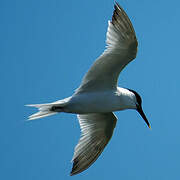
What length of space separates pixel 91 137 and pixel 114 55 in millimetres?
2053

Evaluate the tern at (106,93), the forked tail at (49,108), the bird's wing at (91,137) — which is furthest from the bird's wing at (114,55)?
the bird's wing at (91,137)

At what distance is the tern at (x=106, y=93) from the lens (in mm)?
6703

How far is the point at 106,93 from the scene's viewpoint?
23.6ft

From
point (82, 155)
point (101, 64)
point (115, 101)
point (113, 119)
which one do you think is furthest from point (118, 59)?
point (82, 155)

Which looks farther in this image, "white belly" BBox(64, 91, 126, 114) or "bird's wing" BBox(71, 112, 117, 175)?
"bird's wing" BBox(71, 112, 117, 175)

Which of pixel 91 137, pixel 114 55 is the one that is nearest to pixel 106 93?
pixel 114 55

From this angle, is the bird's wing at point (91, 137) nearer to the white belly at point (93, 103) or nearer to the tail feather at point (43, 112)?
the white belly at point (93, 103)

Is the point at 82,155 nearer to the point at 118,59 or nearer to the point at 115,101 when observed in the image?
the point at 115,101

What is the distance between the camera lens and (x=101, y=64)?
696 centimetres

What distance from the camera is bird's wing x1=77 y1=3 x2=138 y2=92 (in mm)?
6629

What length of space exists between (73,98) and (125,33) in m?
1.38

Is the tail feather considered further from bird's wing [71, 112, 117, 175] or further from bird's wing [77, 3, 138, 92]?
bird's wing [71, 112, 117, 175]

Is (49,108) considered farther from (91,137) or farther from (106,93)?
(91,137)

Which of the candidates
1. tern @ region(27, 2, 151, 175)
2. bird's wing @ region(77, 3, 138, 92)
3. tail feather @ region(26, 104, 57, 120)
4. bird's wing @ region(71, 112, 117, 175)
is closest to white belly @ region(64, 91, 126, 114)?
tern @ region(27, 2, 151, 175)
